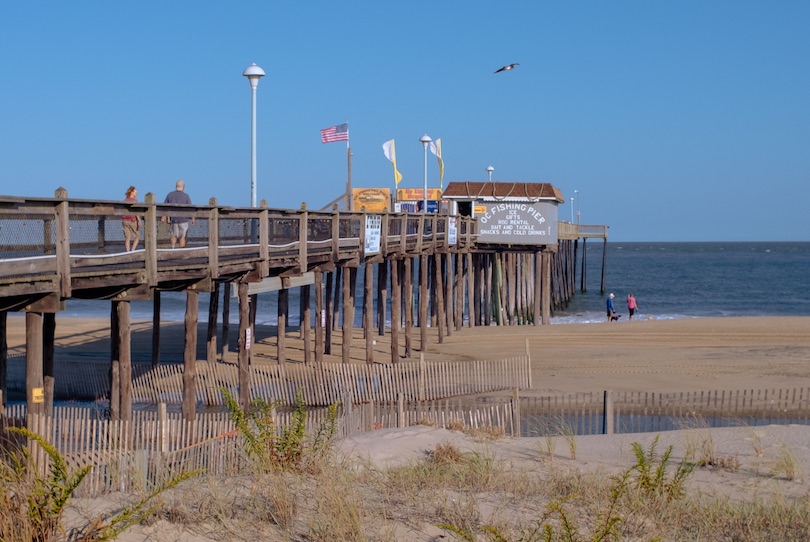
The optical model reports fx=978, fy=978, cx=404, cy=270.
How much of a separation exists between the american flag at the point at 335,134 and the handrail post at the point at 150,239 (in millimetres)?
15244

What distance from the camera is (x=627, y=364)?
25.3 metres

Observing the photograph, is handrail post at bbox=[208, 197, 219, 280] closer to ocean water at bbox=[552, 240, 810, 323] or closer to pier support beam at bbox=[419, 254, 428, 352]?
pier support beam at bbox=[419, 254, 428, 352]

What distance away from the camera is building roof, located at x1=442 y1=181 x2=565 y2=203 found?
3847 centimetres

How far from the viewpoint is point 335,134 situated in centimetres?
2773

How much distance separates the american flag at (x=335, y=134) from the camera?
27406mm

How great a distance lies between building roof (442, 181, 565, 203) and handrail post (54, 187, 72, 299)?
2817 cm

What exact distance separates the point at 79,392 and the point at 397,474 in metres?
14.1

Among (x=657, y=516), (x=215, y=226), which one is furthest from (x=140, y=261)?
(x=657, y=516)

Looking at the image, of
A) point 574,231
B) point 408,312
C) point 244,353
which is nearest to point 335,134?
point 408,312

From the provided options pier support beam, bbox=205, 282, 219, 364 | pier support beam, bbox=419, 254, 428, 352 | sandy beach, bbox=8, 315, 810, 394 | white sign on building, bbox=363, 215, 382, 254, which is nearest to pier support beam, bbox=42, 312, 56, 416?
sandy beach, bbox=8, 315, 810, 394

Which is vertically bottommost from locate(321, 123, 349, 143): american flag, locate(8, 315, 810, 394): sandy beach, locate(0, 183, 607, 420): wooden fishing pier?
locate(8, 315, 810, 394): sandy beach

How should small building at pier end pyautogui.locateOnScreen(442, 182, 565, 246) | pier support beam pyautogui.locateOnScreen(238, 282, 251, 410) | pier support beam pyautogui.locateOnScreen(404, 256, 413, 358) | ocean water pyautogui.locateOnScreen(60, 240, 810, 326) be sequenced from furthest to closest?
1. ocean water pyautogui.locateOnScreen(60, 240, 810, 326)
2. small building at pier end pyautogui.locateOnScreen(442, 182, 565, 246)
3. pier support beam pyautogui.locateOnScreen(404, 256, 413, 358)
4. pier support beam pyautogui.locateOnScreen(238, 282, 251, 410)

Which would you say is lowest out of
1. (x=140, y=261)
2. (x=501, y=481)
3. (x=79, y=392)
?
(x=79, y=392)

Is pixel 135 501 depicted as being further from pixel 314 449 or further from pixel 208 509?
pixel 314 449
